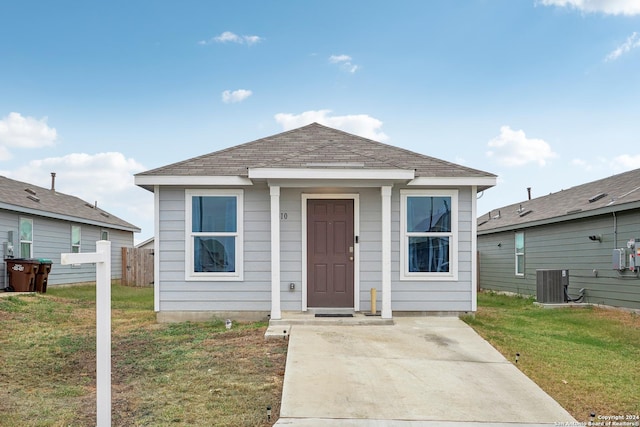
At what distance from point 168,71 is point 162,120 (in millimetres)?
1438

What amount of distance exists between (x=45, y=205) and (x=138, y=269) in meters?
4.38

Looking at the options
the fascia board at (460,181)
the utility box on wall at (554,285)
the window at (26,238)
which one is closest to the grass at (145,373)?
the fascia board at (460,181)

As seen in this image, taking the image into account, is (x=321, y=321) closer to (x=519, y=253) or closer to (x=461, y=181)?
(x=461, y=181)

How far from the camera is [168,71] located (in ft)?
44.7

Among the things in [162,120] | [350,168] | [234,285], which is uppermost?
[162,120]

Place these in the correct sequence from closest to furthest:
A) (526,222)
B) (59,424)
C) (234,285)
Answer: (59,424) → (234,285) → (526,222)

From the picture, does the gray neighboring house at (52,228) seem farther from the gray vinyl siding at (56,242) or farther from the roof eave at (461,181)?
the roof eave at (461,181)

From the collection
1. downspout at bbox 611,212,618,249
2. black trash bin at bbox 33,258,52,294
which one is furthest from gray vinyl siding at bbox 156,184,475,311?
black trash bin at bbox 33,258,52,294

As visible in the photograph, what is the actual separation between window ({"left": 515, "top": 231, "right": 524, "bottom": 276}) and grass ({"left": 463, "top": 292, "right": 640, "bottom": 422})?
189 inches

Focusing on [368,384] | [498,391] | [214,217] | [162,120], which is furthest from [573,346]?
[162,120]

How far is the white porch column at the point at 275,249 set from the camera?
27.0ft

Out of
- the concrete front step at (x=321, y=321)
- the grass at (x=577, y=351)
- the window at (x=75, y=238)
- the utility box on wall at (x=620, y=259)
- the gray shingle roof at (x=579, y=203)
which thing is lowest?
the grass at (x=577, y=351)

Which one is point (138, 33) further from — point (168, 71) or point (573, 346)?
point (573, 346)

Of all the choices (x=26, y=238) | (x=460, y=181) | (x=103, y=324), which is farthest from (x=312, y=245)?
(x=26, y=238)
